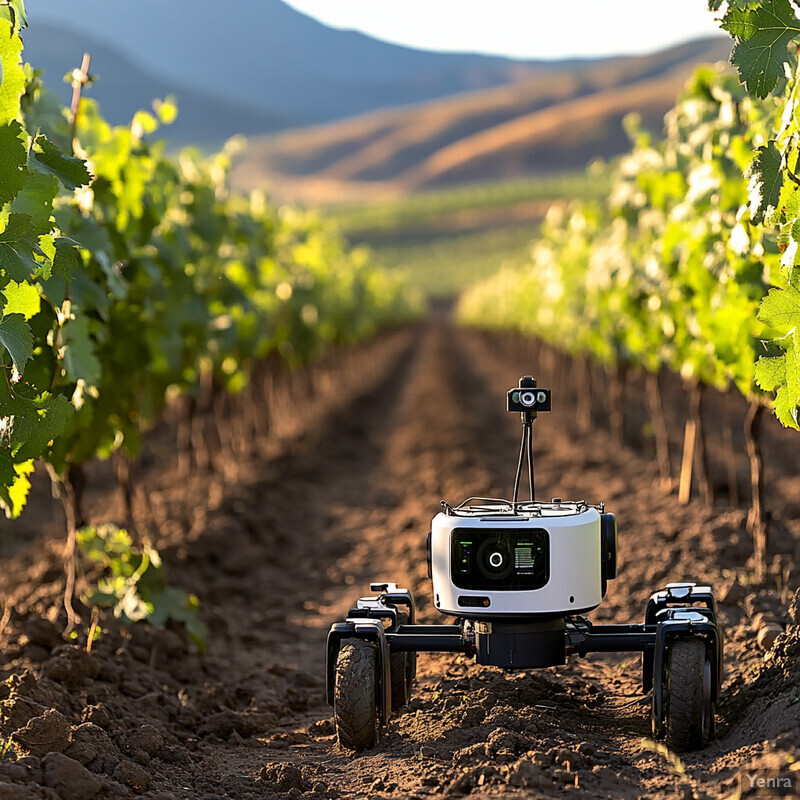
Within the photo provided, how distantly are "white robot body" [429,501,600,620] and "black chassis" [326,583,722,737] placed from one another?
0.76ft

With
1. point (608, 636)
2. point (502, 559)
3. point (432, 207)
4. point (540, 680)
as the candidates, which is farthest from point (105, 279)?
point (432, 207)

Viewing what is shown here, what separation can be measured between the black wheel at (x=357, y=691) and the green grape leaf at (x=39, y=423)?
1.53 meters

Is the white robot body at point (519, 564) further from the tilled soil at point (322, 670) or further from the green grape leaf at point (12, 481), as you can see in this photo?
the green grape leaf at point (12, 481)

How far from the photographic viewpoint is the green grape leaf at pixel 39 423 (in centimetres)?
409

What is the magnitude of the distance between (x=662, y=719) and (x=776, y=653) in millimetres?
809

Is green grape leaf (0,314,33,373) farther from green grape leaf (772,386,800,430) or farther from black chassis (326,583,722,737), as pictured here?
green grape leaf (772,386,800,430)

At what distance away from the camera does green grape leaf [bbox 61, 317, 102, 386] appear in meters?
5.52

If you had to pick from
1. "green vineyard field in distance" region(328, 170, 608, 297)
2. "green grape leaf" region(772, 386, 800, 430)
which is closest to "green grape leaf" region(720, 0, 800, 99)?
"green grape leaf" region(772, 386, 800, 430)

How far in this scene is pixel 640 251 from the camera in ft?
34.6

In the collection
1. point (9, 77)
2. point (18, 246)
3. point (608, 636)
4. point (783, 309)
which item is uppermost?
point (9, 77)

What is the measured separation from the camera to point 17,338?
3.87 m

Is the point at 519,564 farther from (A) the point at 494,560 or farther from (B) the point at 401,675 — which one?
(B) the point at 401,675

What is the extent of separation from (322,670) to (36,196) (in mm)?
3784

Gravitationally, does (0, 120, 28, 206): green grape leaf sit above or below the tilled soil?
above
